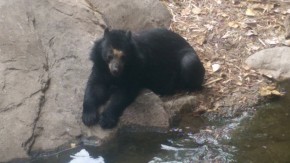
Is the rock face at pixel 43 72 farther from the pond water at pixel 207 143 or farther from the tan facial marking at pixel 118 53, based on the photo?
the tan facial marking at pixel 118 53

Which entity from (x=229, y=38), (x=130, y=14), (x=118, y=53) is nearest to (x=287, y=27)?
(x=229, y=38)

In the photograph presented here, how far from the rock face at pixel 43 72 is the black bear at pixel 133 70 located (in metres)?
0.16

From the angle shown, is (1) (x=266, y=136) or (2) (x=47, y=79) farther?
(2) (x=47, y=79)

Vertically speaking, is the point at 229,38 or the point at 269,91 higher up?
the point at 229,38

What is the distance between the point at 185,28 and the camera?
25.1 feet

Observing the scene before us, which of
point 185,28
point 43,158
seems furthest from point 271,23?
point 43,158

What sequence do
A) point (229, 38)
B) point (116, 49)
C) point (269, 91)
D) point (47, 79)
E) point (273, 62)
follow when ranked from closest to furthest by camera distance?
1. point (116, 49)
2. point (47, 79)
3. point (269, 91)
4. point (273, 62)
5. point (229, 38)

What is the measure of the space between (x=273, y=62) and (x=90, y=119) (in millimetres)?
2492

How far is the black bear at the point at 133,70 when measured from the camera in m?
5.86

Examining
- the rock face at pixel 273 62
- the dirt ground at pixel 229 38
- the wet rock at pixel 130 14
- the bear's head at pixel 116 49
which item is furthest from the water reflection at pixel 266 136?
the wet rock at pixel 130 14

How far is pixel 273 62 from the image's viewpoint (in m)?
7.03

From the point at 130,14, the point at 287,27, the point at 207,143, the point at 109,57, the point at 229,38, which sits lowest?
the point at 207,143

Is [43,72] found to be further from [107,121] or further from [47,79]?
[107,121]

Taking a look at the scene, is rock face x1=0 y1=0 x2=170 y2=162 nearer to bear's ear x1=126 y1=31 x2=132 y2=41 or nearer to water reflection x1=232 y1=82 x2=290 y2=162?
bear's ear x1=126 y1=31 x2=132 y2=41
